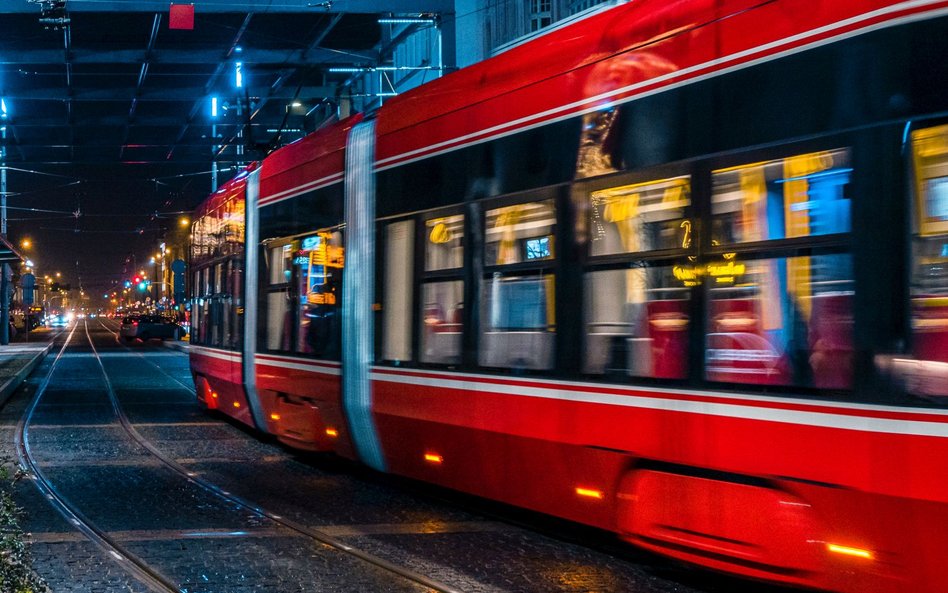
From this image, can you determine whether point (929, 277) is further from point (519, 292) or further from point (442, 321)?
point (442, 321)

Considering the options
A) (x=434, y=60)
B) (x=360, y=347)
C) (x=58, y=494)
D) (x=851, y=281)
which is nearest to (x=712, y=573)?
(x=851, y=281)

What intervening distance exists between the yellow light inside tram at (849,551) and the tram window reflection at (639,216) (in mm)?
1784

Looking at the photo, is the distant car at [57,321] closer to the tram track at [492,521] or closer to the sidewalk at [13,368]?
the sidewalk at [13,368]

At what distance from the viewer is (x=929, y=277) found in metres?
4.88

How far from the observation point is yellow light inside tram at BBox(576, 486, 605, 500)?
6.79 m

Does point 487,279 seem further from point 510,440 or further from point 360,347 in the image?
point 360,347

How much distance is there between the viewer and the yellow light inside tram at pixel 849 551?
16.7 feet

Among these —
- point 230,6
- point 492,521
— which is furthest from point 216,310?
point 230,6

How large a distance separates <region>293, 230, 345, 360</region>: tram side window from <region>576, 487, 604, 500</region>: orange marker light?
12.3 ft

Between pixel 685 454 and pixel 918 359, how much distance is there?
1.56 metres

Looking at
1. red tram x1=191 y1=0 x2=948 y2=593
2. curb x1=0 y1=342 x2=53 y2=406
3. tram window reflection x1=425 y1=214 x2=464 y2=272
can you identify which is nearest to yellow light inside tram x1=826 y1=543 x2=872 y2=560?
red tram x1=191 y1=0 x2=948 y2=593

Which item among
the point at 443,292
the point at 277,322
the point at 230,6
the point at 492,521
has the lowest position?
the point at 492,521

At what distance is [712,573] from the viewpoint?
22.8 ft

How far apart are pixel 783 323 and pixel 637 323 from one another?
3.66 ft
